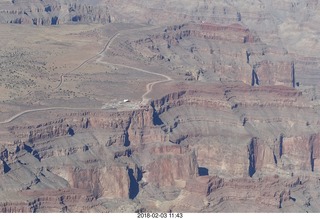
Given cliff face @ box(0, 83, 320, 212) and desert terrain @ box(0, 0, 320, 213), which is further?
cliff face @ box(0, 83, 320, 212)

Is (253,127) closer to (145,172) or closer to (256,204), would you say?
(145,172)

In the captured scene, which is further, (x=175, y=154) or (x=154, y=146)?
(x=154, y=146)

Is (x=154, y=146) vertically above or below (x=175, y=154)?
above

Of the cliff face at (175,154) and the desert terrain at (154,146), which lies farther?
the cliff face at (175,154)

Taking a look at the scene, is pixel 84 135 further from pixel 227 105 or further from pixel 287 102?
pixel 287 102

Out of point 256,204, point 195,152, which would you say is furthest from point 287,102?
point 256,204

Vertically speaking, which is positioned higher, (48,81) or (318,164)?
(48,81)

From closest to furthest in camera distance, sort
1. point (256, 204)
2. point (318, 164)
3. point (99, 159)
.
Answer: point (256, 204) → point (99, 159) → point (318, 164)

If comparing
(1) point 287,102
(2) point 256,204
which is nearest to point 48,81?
(1) point 287,102

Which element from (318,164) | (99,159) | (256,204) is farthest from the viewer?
(318,164)

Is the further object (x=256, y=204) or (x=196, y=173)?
(x=196, y=173)
